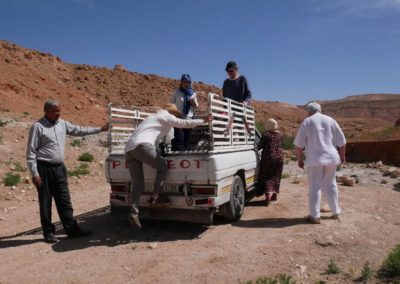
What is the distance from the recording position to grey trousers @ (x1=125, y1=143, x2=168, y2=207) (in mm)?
5516

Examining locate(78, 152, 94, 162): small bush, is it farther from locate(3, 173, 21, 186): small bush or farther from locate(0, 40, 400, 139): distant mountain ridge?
locate(0, 40, 400, 139): distant mountain ridge

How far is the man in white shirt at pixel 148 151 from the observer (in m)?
5.53

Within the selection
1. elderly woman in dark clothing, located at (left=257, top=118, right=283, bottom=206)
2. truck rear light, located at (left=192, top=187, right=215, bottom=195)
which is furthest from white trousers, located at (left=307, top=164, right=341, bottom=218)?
truck rear light, located at (left=192, top=187, right=215, bottom=195)

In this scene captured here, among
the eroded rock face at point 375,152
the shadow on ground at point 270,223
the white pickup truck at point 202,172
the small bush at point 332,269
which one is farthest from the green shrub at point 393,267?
the eroded rock face at point 375,152

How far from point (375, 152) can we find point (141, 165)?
19.4 m

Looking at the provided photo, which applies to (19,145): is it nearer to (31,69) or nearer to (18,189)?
(18,189)

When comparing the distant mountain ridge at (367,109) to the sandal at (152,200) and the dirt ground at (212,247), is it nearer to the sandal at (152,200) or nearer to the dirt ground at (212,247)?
A: the dirt ground at (212,247)

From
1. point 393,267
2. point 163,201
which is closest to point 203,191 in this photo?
point 163,201

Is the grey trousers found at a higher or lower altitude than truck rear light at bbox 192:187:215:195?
higher

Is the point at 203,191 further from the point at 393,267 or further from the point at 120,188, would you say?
the point at 393,267

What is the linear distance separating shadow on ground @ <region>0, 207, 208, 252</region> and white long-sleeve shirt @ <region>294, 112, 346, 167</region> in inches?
80.3

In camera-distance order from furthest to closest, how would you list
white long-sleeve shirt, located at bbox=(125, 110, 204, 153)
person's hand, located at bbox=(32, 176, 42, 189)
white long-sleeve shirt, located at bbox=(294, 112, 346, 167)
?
white long-sleeve shirt, located at bbox=(294, 112, 346, 167)
white long-sleeve shirt, located at bbox=(125, 110, 204, 153)
person's hand, located at bbox=(32, 176, 42, 189)

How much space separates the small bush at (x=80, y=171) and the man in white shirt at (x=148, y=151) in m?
6.78

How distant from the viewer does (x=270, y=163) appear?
7.66m
